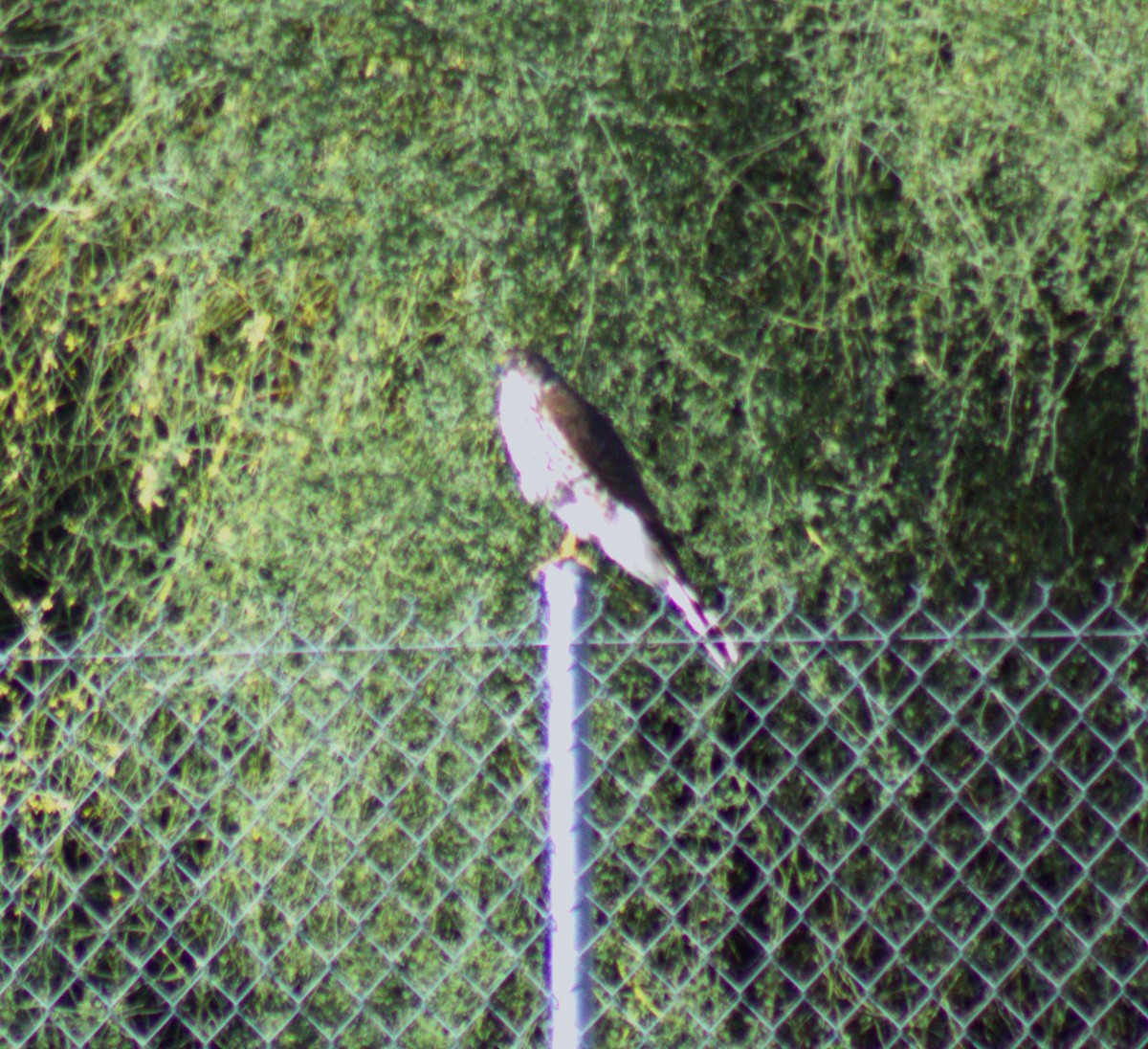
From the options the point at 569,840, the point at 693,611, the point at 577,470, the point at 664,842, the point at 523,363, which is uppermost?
the point at 569,840

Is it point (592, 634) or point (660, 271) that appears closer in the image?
point (592, 634)

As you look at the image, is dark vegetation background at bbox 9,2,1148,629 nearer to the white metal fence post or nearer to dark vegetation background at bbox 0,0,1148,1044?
dark vegetation background at bbox 0,0,1148,1044

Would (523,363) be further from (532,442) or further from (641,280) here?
(641,280)

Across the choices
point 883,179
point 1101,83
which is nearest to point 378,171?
point 883,179

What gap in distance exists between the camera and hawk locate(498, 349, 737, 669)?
2746 mm

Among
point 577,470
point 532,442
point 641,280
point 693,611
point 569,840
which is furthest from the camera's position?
point 577,470

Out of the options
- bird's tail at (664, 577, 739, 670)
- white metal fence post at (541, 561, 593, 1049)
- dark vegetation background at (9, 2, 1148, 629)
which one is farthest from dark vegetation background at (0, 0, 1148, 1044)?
white metal fence post at (541, 561, 593, 1049)

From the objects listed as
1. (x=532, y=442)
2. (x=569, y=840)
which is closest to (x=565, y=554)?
(x=532, y=442)

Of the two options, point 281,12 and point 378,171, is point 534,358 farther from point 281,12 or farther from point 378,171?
point 281,12

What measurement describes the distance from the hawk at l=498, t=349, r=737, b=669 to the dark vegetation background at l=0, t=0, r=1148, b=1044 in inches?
2.2

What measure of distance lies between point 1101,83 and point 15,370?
226 cm

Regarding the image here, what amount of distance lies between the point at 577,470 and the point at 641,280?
17.3 inches

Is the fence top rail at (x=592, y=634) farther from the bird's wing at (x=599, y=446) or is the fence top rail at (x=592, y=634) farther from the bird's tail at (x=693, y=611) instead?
the bird's wing at (x=599, y=446)

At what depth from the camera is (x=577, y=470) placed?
2971mm
